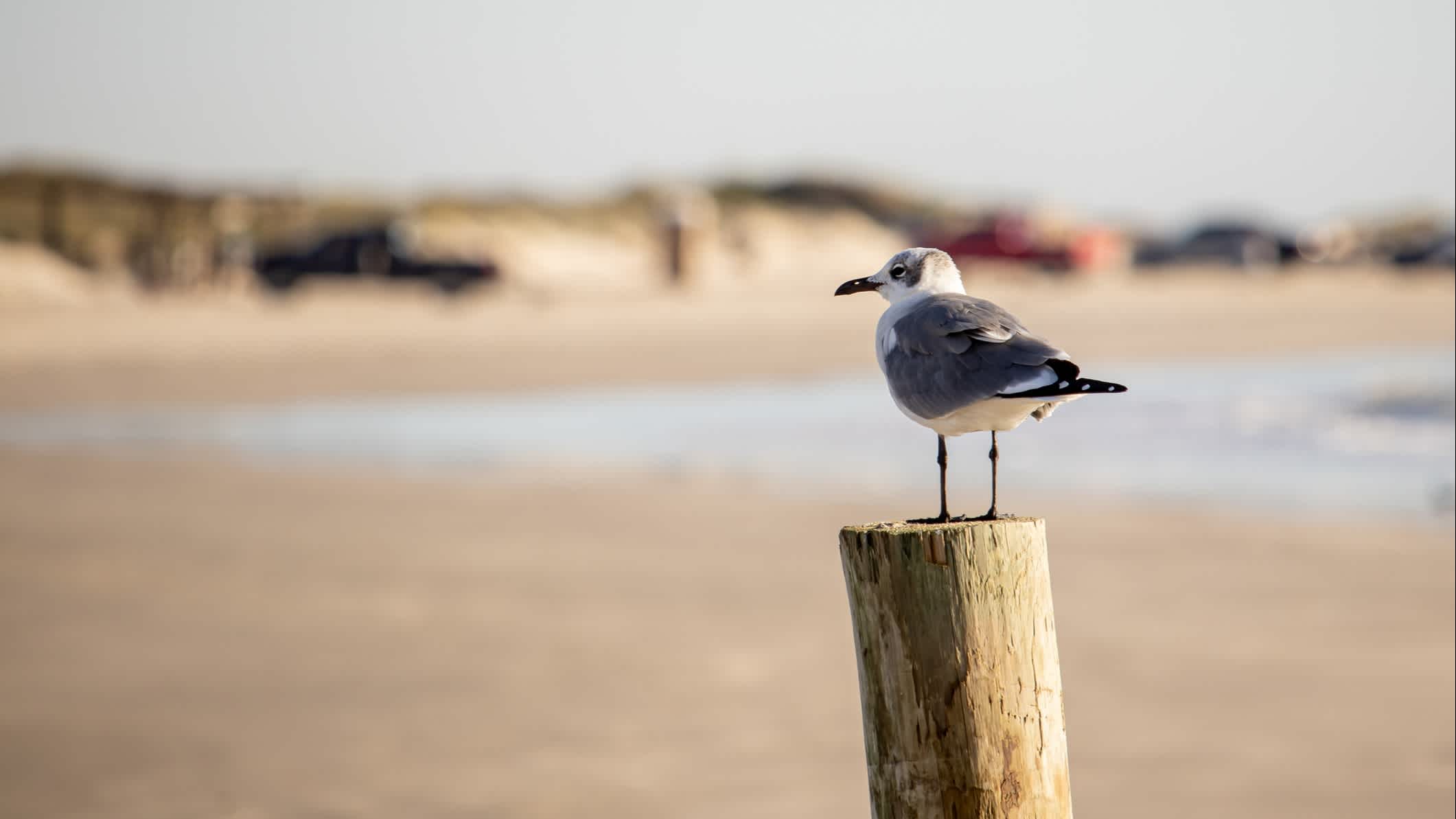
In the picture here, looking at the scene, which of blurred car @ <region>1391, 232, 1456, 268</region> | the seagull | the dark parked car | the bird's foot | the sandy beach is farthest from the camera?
blurred car @ <region>1391, 232, 1456, 268</region>

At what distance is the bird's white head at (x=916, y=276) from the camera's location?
370cm

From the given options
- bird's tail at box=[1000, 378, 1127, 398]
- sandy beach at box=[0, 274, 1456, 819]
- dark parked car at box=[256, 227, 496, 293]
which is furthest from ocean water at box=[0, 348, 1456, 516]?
dark parked car at box=[256, 227, 496, 293]

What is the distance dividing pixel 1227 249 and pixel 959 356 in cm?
4696

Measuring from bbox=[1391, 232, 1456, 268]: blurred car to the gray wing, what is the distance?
3465 centimetres

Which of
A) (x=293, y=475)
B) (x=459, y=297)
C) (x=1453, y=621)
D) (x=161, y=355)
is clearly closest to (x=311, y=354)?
(x=161, y=355)

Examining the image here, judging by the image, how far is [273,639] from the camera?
24.3ft

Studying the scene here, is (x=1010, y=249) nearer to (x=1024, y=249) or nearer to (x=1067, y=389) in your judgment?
(x=1024, y=249)

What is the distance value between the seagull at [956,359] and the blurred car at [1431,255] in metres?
34.5

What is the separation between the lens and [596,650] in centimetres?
711

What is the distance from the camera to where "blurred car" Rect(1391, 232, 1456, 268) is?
118 ft

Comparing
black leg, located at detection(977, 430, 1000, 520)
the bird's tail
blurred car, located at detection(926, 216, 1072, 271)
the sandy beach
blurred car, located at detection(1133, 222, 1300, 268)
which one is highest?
blurred car, located at detection(1133, 222, 1300, 268)

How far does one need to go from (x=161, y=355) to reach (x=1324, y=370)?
16199 mm

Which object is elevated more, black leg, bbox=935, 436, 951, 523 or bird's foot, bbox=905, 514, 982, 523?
black leg, bbox=935, 436, 951, 523

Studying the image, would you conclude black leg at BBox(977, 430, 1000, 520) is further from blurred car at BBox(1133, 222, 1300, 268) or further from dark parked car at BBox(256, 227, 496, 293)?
blurred car at BBox(1133, 222, 1300, 268)
